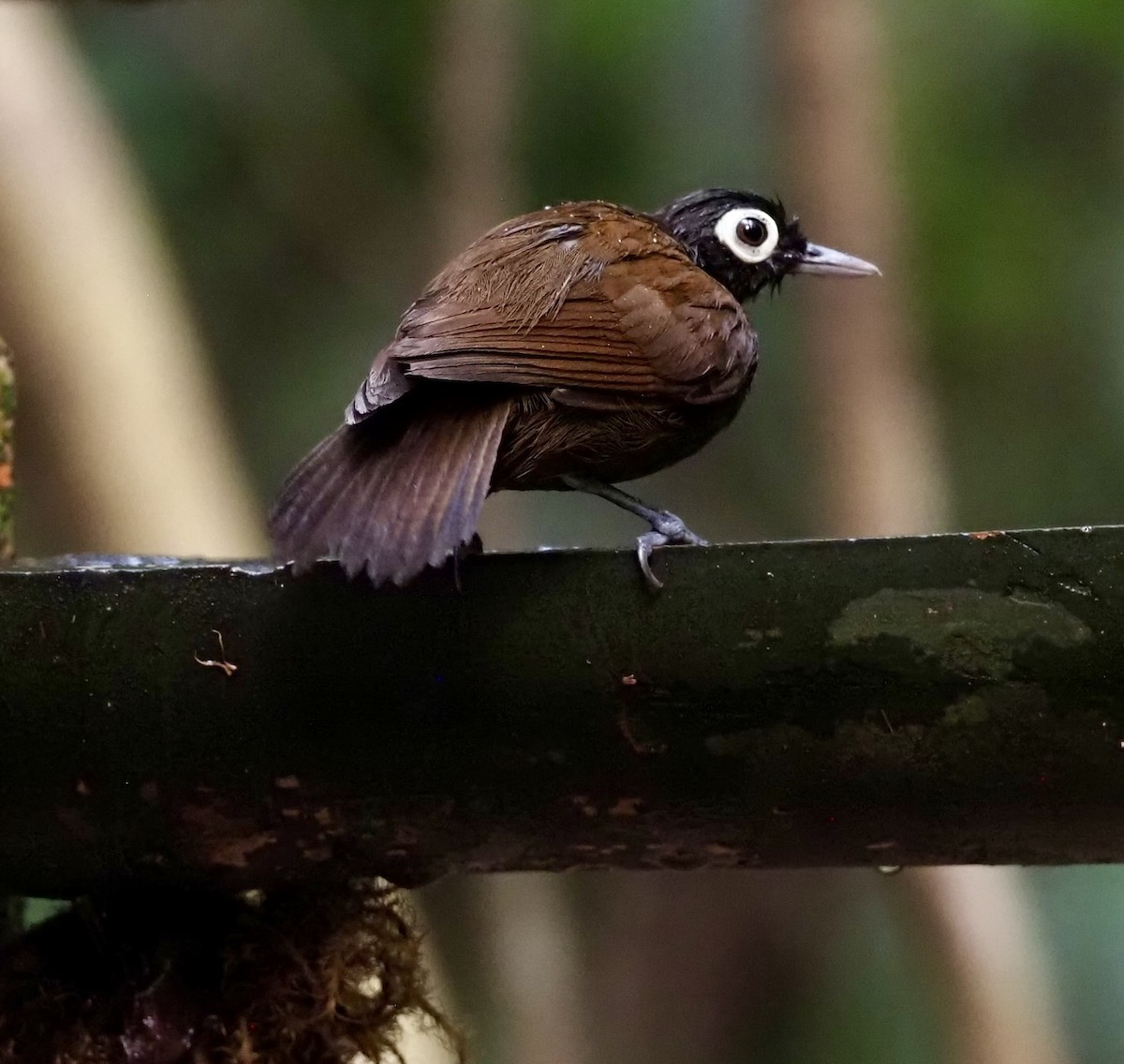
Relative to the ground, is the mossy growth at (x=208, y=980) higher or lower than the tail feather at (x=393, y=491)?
lower

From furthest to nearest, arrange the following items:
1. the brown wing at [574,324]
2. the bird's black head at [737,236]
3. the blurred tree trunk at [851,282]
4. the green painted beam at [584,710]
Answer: the blurred tree trunk at [851,282], the bird's black head at [737,236], the brown wing at [574,324], the green painted beam at [584,710]

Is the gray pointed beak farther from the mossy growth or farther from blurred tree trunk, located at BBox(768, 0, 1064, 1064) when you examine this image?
the mossy growth

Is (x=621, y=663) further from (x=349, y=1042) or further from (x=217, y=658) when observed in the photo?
(x=349, y=1042)

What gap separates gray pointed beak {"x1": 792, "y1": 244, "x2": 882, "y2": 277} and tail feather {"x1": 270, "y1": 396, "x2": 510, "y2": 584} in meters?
0.78

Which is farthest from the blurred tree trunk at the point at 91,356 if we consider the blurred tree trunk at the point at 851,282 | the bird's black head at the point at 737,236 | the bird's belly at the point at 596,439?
the bird's belly at the point at 596,439

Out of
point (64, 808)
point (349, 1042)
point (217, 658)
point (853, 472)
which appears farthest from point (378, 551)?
point (853, 472)

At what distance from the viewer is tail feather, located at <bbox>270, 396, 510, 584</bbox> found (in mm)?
1093

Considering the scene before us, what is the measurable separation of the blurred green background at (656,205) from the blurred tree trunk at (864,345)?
131 mm

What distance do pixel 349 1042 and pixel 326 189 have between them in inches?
130

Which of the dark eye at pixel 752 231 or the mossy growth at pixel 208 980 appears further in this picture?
the dark eye at pixel 752 231

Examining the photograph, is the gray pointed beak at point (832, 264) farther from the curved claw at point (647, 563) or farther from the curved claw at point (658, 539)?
the curved claw at point (647, 563)

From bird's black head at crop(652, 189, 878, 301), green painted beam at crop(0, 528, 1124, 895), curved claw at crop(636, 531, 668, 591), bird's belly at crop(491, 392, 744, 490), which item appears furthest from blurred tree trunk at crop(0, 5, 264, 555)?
curved claw at crop(636, 531, 668, 591)

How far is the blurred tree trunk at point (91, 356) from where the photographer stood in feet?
→ 9.07

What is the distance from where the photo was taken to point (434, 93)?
3.70 meters
